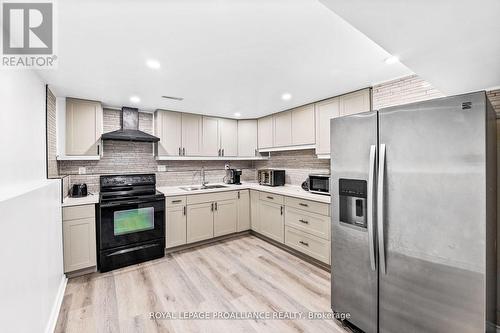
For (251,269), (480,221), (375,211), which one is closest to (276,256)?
(251,269)

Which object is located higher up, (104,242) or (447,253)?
(447,253)

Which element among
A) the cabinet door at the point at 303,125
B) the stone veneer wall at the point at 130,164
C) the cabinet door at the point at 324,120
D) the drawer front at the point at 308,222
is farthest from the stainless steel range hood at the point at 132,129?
the cabinet door at the point at 324,120

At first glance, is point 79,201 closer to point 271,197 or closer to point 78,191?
point 78,191

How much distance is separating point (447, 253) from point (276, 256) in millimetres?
2147

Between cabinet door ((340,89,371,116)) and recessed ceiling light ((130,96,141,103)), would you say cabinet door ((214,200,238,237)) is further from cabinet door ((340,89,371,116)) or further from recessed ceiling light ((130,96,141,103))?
cabinet door ((340,89,371,116))

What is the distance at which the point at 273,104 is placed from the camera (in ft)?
11.2

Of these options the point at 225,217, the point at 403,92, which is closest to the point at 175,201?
the point at 225,217

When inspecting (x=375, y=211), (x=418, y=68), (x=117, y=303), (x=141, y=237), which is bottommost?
(x=117, y=303)

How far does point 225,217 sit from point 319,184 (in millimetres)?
1682

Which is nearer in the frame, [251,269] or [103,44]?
[103,44]

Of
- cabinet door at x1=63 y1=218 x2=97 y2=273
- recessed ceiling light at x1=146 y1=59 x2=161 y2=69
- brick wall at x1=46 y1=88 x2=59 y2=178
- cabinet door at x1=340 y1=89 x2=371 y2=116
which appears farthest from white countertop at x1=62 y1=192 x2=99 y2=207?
cabinet door at x1=340 y1=89 x2=371 y2=116

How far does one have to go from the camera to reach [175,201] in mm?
3242

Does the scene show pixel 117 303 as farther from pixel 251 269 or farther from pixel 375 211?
pixel 375 211

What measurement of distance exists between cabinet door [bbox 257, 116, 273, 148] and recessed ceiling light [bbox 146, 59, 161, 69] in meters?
2.47
